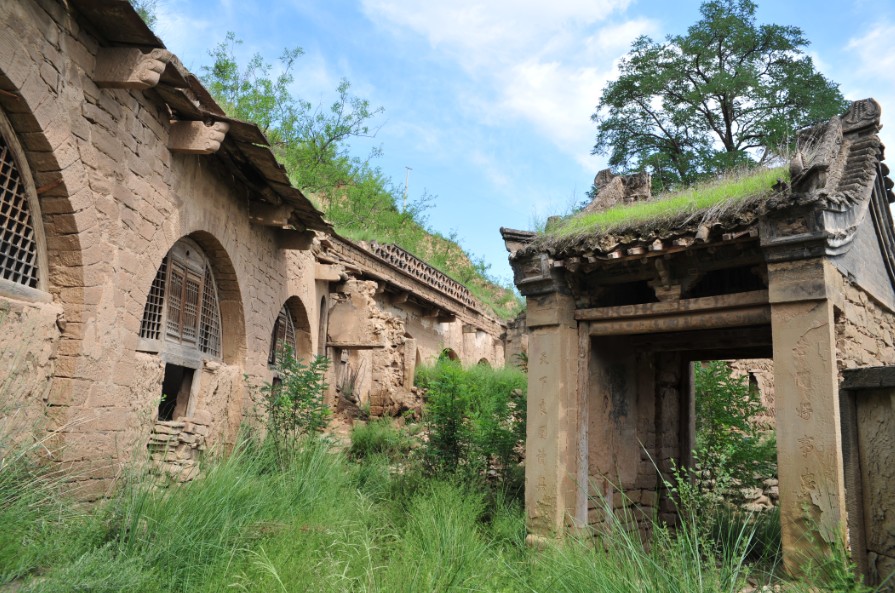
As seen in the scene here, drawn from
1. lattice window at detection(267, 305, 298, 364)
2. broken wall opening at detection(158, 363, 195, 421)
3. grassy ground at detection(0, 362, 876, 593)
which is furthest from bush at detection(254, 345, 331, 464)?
lattice window at detection(267, 305, 298, 364)

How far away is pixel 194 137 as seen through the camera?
21.0 feet

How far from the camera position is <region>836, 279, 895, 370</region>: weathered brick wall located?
5.11 m

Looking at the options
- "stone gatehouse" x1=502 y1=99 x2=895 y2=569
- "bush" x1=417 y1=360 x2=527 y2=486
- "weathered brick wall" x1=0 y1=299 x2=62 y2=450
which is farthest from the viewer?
"bush" x1=417 y1=360 x2=527 y2=486

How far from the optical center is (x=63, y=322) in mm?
5055

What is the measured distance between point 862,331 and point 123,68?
650 cm

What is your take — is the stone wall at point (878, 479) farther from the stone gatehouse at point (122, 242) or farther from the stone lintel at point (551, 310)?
the stone gatehouse at point (122, 242)

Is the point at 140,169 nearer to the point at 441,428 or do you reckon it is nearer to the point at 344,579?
the point at 344,579

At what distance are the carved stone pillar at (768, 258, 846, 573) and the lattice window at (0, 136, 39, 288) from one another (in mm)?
5619

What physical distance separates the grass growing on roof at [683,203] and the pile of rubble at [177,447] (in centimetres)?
417

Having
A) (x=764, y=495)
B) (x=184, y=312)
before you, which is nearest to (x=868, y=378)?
(x=764, y=495)

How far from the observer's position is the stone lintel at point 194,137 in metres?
6.38

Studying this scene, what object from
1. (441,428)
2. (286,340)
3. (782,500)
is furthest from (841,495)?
(286,340)

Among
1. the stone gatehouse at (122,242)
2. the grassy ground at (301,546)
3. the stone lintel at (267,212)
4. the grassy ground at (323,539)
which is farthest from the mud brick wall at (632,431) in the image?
the stone lintel at (267,212)

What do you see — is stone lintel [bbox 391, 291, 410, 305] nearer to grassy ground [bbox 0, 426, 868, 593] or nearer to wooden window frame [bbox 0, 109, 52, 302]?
grassy ground [bbox 0, 426, 868, 593]
